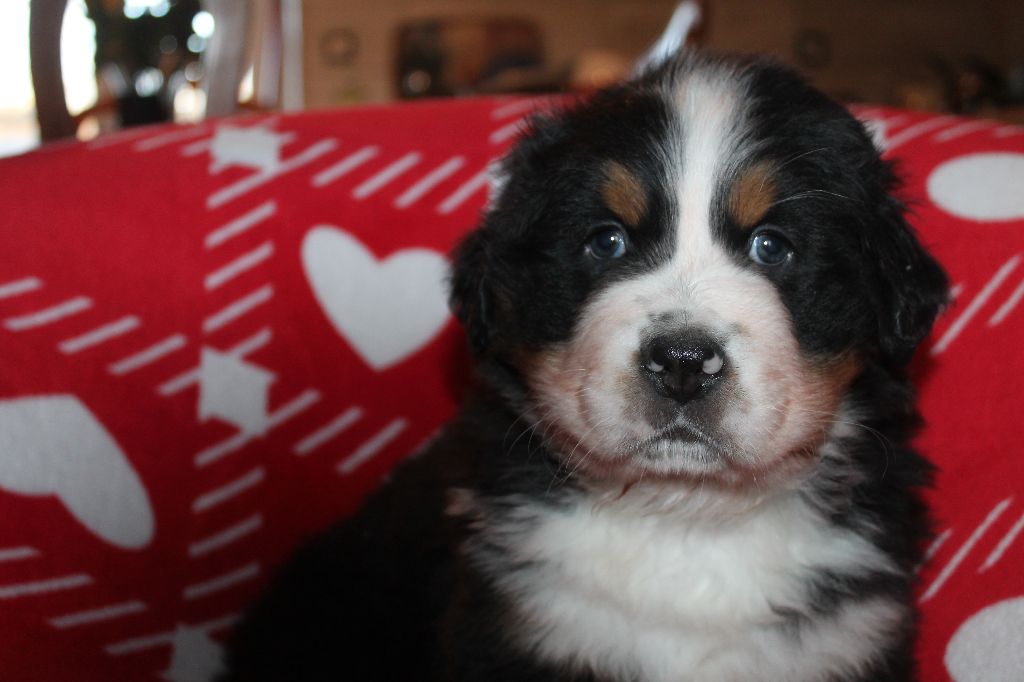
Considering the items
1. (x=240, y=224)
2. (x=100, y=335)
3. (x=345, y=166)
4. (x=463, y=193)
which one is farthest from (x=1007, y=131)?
(x=100, y=335)

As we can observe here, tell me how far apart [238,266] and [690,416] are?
1.69m

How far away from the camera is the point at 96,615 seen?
274 centimetres

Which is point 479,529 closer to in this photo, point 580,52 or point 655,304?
point 655,304

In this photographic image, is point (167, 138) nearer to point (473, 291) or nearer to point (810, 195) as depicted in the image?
point (473, 291)

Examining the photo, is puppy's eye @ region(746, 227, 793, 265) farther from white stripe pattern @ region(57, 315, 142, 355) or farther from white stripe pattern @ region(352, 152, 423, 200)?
white stripe pattern @ region(57, 315, 142, 355)

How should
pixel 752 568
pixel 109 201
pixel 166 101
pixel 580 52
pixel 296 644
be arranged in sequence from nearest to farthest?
pixel 752 568 < pixel 296 644 < pixel 109 201 < pixel 166 101 < pixel 580 52

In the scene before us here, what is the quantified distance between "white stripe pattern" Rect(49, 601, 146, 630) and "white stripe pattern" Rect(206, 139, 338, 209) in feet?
3.90

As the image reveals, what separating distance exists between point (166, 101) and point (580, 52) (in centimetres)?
848

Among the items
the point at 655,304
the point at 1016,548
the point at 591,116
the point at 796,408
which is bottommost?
the point at 1016,548

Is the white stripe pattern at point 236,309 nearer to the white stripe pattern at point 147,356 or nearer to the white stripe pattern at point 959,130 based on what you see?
the white stripe pattern at point 147,356

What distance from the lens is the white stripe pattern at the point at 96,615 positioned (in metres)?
2.64

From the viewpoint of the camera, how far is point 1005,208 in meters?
2.68

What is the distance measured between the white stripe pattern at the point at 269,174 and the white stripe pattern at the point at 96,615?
1.19m

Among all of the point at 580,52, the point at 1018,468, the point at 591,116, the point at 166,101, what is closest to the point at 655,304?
the point at 591,116
